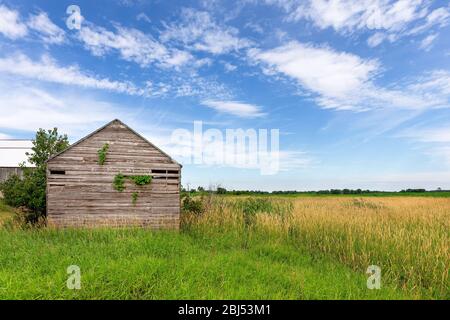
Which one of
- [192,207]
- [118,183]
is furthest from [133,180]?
[192,207]

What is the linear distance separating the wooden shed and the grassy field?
2.61 feet

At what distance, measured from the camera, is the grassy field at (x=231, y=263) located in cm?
566

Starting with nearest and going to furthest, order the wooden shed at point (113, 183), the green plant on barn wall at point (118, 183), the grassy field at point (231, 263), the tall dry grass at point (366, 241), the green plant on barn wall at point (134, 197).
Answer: the grassy field at point (231, 263)
the tall dry grass at point (366, 241)
the wooden shed at point (113, 183)
the green plant on barn wall at point (118, 183)
the green plant on barn wall at point (134, 197)

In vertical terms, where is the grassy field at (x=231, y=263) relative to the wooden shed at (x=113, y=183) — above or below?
below

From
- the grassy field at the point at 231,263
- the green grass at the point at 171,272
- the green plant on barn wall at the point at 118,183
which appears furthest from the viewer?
the green plant on barn wall at the point at 118,183

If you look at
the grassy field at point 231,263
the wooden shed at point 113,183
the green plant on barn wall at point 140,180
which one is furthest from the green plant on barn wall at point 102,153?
the grassy field at point 231,263

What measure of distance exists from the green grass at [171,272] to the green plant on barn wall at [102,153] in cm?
341

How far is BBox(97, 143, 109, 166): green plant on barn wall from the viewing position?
37.8 ft

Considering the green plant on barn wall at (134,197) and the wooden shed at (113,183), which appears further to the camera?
the green plant on barn wall at (134,197)

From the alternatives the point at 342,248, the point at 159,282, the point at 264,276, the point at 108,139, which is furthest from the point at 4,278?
the point at 342,248

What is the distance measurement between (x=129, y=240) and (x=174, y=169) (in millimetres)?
4014

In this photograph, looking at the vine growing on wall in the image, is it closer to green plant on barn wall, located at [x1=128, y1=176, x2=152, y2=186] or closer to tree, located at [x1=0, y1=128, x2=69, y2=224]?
green plant on barn wall, located at [x1=128, y1=176, x2=152, y2=186]

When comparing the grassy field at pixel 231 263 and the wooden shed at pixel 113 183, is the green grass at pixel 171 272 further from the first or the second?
the wooden shed at pixel 113 183

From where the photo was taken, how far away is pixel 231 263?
7180mm
